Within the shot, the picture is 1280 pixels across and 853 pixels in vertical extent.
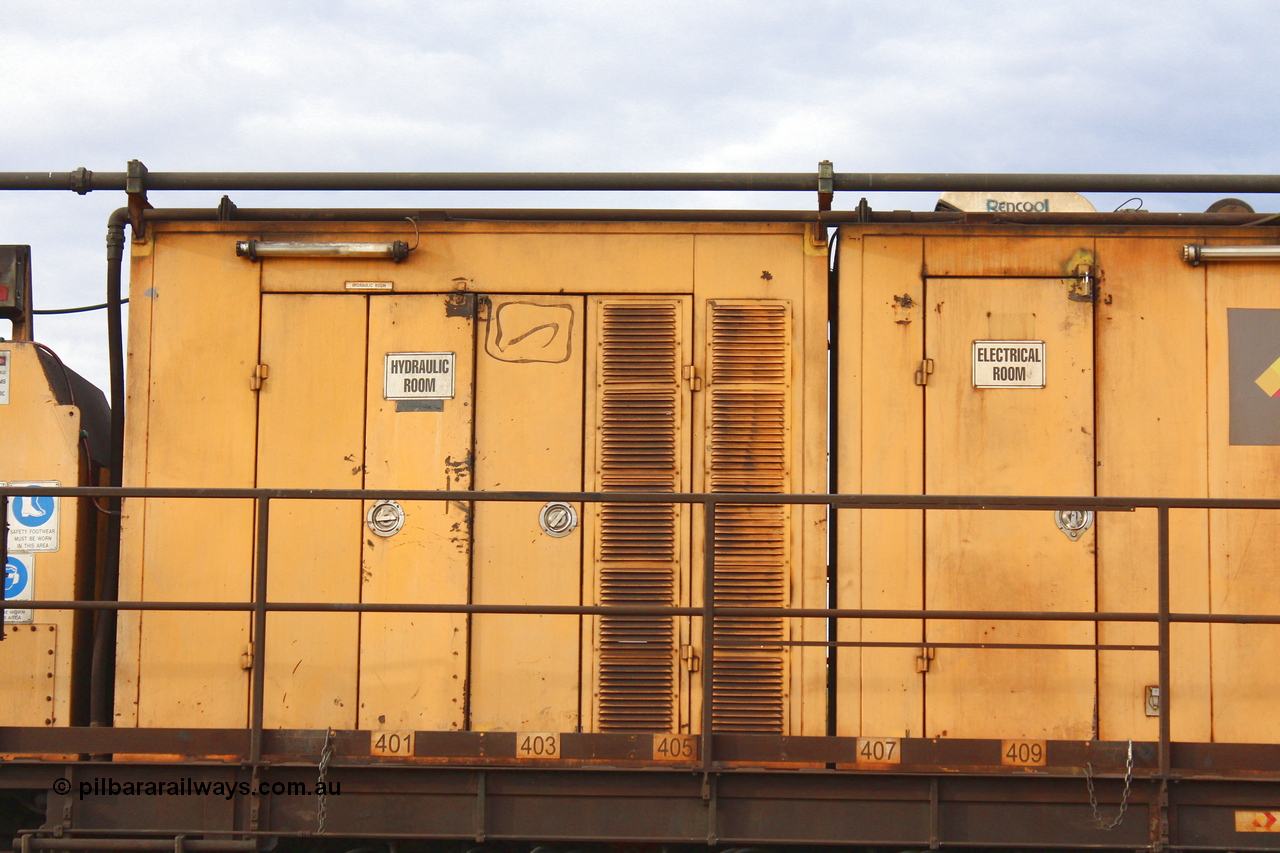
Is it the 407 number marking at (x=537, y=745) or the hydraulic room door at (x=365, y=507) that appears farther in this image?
the hydraulic room door at (x=365, y=507)

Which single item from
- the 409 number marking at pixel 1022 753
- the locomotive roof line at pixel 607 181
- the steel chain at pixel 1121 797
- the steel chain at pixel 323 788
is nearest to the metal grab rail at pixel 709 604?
the steel chain at pixel 1121 797

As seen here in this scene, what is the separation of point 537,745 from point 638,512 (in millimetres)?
1334

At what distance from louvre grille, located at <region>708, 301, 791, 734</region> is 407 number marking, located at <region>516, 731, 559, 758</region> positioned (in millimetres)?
936

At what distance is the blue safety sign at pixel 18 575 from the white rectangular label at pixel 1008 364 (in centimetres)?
521

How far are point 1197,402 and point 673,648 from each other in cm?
312

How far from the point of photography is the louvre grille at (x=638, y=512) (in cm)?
557

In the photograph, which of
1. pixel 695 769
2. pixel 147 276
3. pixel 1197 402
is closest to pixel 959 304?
pixel 1197 402

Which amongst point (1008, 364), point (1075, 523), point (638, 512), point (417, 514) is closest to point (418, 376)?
point (417, 514)

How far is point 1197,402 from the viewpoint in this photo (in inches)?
221

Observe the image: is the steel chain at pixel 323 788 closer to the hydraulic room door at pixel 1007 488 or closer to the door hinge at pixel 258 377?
the door hinge at pixel 258 377

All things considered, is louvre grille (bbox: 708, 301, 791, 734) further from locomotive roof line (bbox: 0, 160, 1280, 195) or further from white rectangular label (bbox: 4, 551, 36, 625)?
white rectangular label (bbox: 4, 551, 36, 625)

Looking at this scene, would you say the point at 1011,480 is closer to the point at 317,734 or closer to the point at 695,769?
the point at 695,769

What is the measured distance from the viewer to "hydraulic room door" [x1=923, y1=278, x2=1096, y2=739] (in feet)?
17.9

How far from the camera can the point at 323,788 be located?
5.01 meters
